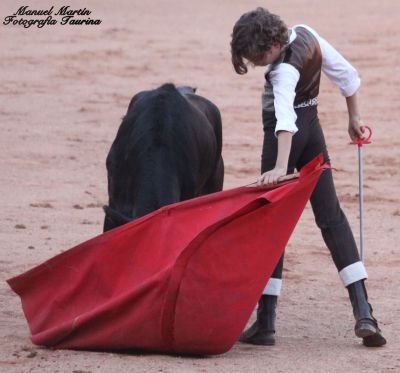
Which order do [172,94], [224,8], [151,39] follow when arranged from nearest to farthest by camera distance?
[172,94], [151,39], [224,8]

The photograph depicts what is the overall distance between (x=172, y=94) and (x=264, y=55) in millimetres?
1370

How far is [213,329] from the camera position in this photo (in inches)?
191

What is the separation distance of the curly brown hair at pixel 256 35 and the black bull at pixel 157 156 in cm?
84

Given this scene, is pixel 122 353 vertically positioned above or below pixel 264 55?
below

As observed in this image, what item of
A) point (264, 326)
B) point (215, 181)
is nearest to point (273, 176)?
point (264, 326)

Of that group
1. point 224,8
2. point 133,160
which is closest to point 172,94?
point 133,160

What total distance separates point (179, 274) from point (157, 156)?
0.96 m

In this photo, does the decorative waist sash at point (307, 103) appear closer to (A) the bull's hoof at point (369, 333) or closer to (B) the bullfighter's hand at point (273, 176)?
(B) the bullfighter's hand at point (273, 176)

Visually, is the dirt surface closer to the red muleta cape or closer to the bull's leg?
the red muleta cape

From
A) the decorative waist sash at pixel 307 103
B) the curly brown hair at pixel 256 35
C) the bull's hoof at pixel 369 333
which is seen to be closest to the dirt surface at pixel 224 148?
the bull's hoof at pixel 369 333

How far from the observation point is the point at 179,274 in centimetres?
478

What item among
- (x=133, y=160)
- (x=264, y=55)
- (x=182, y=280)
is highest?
(x=264, y=55)

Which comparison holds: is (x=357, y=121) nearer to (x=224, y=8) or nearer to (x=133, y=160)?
(x=133, y=160)

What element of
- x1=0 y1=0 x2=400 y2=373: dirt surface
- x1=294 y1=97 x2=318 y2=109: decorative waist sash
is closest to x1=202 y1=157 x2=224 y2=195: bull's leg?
x1=0 y1=0 x2=400 y2=373: dirt surface
